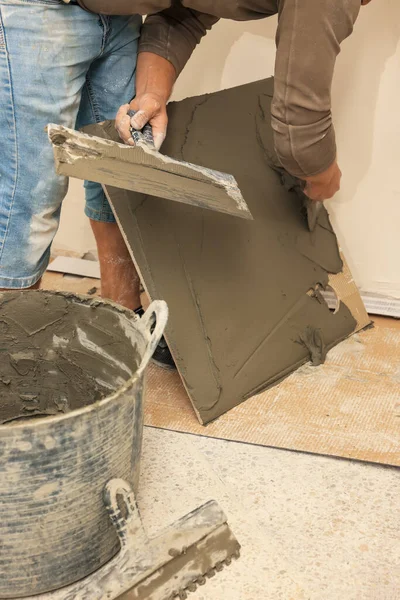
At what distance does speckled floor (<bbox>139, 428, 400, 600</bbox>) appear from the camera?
4.45ft

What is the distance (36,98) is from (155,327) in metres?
0.71

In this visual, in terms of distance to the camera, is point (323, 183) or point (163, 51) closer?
point (163, 51)

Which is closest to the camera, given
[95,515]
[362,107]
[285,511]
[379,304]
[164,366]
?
[95,515]

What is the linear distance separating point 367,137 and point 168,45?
2.78 ft

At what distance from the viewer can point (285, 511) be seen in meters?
1.55

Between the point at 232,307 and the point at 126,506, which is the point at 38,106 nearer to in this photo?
the point at 232,307

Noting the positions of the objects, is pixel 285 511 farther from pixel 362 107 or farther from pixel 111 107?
pixel 362 107

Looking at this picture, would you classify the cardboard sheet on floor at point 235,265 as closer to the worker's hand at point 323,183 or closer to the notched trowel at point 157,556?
the worker's hand at point 323,183

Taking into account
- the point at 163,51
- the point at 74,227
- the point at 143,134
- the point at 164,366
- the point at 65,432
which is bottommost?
the point at 74,227

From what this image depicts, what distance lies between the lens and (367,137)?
2373 millimetres

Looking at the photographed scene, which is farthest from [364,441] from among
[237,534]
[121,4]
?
[121,4]

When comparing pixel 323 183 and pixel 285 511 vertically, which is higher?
pixel 323 183

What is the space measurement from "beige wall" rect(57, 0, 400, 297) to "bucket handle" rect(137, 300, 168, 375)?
130cm

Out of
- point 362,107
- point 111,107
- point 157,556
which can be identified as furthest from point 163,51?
point 157,556
